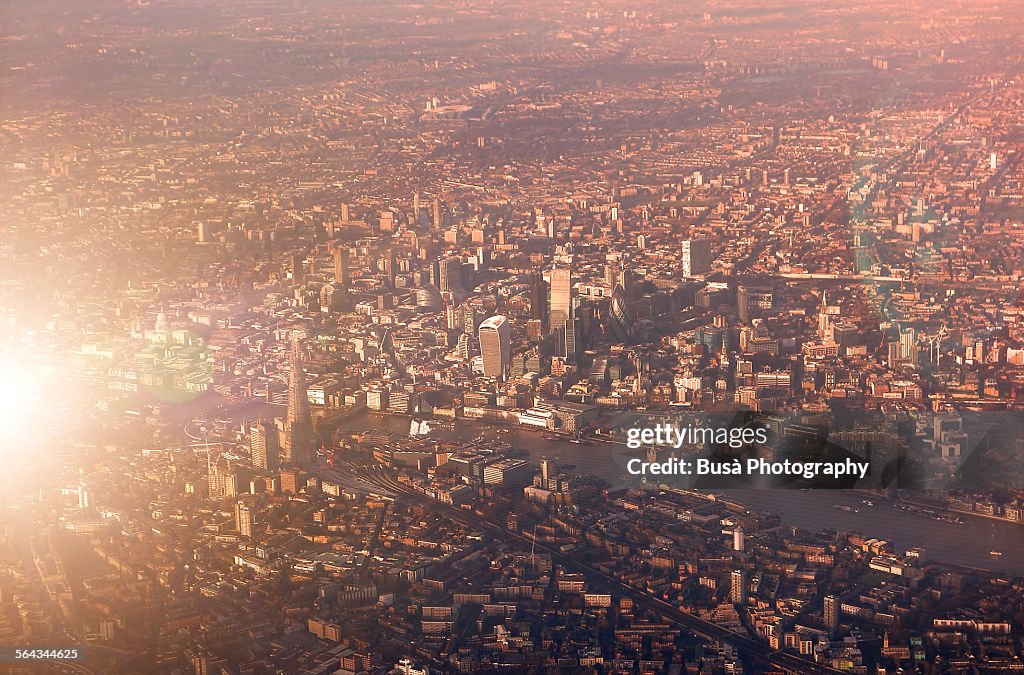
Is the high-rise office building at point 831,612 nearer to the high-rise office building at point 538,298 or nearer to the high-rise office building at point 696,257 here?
the high-rise office building at point 538,298

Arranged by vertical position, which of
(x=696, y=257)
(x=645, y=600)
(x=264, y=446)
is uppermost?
(x=696, y=257)

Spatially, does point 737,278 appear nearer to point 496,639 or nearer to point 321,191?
point 321,191

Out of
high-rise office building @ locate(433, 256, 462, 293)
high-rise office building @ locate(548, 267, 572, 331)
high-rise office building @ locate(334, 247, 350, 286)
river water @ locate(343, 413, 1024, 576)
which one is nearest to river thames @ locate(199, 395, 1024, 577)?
river water @ locate(343, 413, 1024, 576)

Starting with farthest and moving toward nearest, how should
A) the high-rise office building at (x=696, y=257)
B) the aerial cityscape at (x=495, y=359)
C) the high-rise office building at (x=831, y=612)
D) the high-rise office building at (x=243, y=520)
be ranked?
the high-rise office building at (x=696, y=257)
the high-rise office building at (x=243, y=520)
the aerial cityscape at (x=495, y=359)
the high-rise office building at (x=831, y=612)

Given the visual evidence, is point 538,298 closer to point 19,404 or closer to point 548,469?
point 548,469

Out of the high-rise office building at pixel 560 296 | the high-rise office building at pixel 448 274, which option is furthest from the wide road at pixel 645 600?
the high-rise office building at pixel 448 274

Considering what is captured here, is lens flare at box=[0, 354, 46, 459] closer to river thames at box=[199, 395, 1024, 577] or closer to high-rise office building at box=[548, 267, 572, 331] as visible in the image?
river thames at box=[199, 395, 1024, 577]

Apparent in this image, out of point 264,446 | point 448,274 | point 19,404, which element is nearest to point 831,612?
point 264,446
